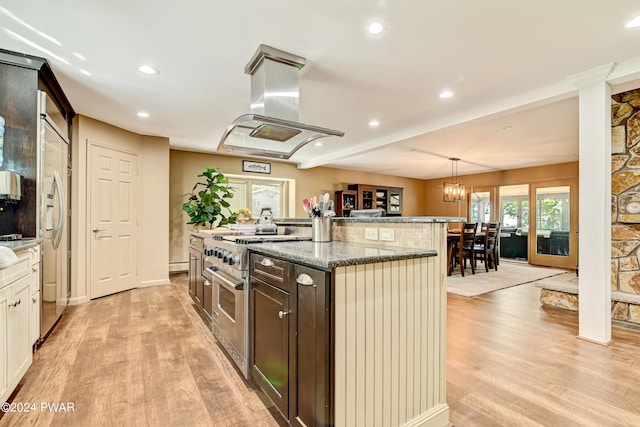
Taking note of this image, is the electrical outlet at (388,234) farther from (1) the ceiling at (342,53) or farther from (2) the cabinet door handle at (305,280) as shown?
(1) the ceiling at (342,53)

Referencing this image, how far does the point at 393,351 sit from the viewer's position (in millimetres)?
1469

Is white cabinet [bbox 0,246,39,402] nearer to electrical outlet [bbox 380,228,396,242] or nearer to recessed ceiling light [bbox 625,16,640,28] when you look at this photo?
electrical outlet [bbox 380,228,396,242]

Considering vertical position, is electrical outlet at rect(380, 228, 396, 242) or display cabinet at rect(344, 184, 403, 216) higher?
display cabinet at rect(344, 184, 403, 216)

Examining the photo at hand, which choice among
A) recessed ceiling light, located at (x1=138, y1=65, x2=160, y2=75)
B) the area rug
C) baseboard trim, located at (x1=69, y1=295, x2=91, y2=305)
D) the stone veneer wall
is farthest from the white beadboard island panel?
baseboard trim, located at (x1=69, y1=295, x2=91, y2=305)

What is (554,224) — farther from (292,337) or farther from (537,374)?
(292,337)

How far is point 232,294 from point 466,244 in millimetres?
5073

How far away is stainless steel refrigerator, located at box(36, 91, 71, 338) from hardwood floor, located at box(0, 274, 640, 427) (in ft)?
1.02

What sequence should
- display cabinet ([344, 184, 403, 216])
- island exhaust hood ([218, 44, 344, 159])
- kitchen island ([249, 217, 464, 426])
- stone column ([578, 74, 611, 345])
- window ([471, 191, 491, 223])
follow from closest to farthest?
kitchen island ([249, 217, 464, 426]), island exhaust hood ([218, 44, 344, 159]), stone column ([578, 74, 611, 345]), display cabinet ([344, 184, 403, 216]), window ([471, 191, 491, 223])

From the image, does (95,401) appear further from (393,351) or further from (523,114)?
(523,114)

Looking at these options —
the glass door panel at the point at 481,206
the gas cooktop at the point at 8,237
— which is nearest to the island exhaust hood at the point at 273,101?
the gas cooktop at the point at 8,237

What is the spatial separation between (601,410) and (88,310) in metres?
4.77

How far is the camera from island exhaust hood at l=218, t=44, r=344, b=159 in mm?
2375

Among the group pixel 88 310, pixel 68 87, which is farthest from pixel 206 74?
pixel 88 310

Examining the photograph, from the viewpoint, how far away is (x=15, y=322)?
187 cm
